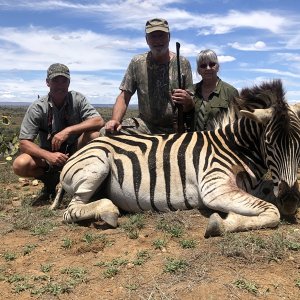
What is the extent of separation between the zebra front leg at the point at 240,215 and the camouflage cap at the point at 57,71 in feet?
10.4

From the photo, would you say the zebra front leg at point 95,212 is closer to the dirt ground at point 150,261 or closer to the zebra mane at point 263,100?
the dirt ground at point 150,261

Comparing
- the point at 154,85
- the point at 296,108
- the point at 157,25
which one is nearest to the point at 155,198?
the point at 296,108

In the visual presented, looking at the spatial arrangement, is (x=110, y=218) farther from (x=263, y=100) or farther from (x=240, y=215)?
(x=263, y=100)

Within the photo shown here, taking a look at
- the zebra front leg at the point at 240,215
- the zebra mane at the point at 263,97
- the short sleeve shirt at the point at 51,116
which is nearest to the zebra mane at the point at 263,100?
the zebra mane at the point at 263,97

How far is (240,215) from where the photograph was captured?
406cm

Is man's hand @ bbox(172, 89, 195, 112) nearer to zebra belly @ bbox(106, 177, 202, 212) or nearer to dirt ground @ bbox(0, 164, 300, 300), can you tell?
zebra belly @ bbox(106, 177, 202, 212)

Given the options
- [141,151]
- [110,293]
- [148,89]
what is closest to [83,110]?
[148,89]

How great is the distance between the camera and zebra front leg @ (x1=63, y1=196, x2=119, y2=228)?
4415mm

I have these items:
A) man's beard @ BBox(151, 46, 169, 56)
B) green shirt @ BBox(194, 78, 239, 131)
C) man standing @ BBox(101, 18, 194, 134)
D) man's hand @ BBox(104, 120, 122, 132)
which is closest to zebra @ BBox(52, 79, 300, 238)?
man's hand @ BBox(104, 120, 122, 132)

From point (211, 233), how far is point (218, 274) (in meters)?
0.81

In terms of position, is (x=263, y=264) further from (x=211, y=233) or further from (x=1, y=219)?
(x=1, y=219)

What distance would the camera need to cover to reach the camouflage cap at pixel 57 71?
6.20 m

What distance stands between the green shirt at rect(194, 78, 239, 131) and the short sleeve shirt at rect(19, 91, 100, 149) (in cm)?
159

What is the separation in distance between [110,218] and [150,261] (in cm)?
103
